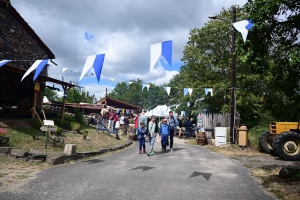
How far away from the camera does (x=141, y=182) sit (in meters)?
5.70

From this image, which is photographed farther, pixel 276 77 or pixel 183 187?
pixel 276 77

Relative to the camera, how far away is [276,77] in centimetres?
690

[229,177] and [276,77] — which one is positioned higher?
[276,77]

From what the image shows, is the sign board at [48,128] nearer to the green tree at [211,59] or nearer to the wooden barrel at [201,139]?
the wooden barrel at [201,139]

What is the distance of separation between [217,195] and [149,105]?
83.6m

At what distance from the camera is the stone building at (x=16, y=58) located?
1389 centimetres

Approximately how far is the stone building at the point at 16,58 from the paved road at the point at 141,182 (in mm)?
8308

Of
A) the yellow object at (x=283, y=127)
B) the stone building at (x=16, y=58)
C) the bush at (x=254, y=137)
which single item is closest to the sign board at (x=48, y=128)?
the stone building at (x=16, y=58)

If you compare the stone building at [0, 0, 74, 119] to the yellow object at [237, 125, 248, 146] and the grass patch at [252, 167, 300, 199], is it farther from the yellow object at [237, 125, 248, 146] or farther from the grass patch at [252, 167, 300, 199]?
the grass patch at [252, 167, 300, 199]

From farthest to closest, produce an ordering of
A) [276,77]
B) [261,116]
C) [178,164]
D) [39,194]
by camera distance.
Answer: [261,116]
[178,164]
[276,77]
[39,194]

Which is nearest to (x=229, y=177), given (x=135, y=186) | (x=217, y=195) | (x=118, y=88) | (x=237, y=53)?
(x=217, y=195)

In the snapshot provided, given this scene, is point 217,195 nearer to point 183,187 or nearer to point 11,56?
point 183,187

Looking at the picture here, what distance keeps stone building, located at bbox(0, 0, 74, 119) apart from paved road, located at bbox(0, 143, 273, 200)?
8.31 m

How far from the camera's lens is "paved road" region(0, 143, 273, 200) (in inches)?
189
